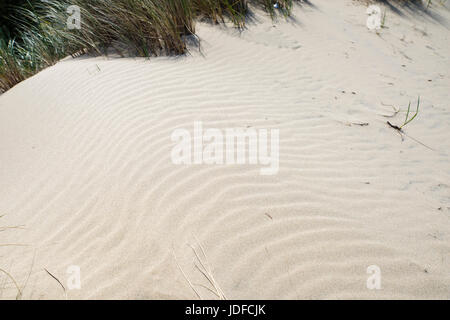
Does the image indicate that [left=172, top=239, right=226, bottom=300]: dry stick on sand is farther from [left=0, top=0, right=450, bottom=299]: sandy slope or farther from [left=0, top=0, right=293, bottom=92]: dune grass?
[left=0, top=0, right=293, bottom=92]: dune grass

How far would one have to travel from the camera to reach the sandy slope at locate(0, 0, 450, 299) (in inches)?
62.3

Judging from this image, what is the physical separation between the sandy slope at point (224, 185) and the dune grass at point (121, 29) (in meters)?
0.49

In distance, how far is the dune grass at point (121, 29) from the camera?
12.8 feet

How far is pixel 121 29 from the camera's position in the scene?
4078mm

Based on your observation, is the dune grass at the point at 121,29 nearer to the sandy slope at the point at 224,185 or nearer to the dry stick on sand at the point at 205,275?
the sandy slope at the point at 224,185

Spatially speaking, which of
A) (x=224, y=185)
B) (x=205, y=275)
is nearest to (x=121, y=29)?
(x=224, y=185)

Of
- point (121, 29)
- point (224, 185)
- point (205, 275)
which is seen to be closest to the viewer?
point (205, 275)

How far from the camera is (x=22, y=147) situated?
8.91ft

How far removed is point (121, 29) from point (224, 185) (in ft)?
11.2

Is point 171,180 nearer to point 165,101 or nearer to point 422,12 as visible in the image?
point 165,101

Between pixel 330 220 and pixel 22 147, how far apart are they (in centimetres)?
303

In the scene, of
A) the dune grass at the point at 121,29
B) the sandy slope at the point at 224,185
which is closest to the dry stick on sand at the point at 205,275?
the sandy slope at the point at 224,185

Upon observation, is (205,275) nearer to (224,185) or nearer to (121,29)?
(224,185)

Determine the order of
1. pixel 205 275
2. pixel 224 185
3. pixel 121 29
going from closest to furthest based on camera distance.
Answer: pixel 205 275
pixel 224 185
pixel 121 29
